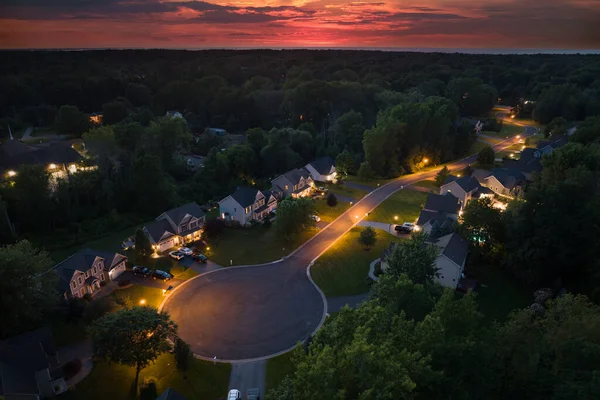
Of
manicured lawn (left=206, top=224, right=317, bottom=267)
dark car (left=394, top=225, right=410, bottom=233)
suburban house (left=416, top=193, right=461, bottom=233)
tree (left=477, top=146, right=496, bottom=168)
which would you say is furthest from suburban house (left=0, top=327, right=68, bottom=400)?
tree (left=477, top=146, right=496, bottom=168)

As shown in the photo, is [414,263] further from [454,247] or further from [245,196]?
[245,196]

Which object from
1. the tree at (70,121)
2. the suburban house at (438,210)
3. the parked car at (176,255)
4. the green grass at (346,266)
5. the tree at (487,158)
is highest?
the tree at (70,121)

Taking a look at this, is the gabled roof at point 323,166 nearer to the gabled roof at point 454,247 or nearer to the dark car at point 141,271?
the gabled roof at point 454,247

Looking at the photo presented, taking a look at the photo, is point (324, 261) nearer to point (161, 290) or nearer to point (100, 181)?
point (161, 290)

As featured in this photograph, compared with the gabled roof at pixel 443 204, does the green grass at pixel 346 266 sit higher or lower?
lower

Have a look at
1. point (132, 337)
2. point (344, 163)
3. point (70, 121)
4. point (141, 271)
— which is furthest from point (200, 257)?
point (70, 121)

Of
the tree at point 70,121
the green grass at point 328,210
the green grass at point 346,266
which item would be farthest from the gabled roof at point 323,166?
the tree at point 70,121

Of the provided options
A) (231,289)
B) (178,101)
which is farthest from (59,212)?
(178,101)
